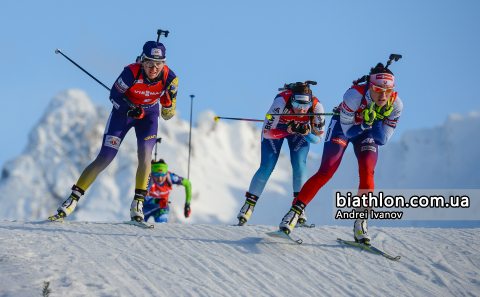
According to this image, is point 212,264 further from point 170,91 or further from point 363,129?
point 170,91

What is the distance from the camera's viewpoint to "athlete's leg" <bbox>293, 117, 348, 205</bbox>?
634 centimetres

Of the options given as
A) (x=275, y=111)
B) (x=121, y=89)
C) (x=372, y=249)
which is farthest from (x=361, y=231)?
(x=121, y=89)

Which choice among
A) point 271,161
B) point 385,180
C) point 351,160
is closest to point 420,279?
point 271,161

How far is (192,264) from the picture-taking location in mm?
5523

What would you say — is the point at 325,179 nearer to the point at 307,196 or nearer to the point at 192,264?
the point at 307,196

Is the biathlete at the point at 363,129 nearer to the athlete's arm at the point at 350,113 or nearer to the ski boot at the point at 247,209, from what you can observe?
the athlete's arm at the point at 350,113

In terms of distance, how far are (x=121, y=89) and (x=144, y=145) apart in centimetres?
83

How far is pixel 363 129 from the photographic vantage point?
6379mm

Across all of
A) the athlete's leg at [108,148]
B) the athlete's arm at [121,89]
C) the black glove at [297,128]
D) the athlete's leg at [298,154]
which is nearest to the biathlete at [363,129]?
the black glove at [297,128]

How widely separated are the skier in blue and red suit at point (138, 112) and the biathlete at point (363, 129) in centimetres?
221

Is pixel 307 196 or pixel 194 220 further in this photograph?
pixel 194 220

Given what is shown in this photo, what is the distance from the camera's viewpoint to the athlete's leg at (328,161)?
6340 millimetres

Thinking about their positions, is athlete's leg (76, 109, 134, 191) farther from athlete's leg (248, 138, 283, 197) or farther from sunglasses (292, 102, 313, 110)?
sunglasses (292, 102, 313, 110)

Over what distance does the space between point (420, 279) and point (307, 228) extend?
7.98ft
